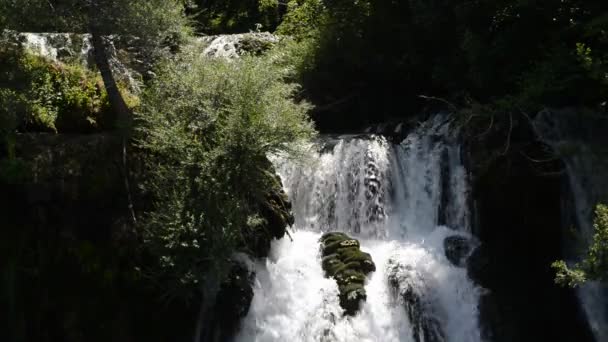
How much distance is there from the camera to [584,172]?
13.4m

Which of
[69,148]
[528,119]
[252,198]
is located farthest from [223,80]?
[528,119]

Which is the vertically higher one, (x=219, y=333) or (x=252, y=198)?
(x=252, y=198)

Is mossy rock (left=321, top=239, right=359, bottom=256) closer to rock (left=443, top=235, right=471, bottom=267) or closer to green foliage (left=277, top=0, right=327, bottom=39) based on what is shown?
rock (left=443, top=235, right=471, bottom=267)

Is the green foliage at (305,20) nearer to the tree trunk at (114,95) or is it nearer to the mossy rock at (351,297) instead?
the tree trunk at (114,95)

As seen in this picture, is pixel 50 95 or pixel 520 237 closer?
pixel 50 95

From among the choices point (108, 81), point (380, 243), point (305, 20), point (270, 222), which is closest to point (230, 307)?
point (270, 222)

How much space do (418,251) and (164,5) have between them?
7.32m

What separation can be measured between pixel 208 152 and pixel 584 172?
783 centimetres

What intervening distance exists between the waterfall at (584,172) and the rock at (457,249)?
2.18 m

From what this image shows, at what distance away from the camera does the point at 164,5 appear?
42.8ft

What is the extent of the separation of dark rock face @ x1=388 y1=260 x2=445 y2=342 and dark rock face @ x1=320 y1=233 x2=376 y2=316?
0.54 m

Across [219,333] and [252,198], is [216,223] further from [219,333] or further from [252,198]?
[219,333]

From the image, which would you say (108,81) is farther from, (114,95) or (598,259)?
(598,259)

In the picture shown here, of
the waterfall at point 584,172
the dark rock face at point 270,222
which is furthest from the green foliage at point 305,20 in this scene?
the waterfall at point 584,172
